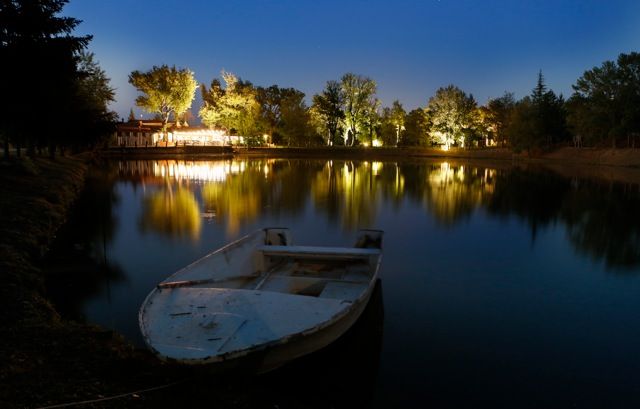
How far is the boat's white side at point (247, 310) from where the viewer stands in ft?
19.0

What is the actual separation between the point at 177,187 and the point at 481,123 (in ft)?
223

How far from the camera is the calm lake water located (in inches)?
283

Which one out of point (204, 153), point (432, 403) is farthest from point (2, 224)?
point (204, 153)

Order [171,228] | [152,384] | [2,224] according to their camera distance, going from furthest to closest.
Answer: [171,228] → [2,224] → [152,384]

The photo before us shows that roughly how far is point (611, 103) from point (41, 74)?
68991 millimetres

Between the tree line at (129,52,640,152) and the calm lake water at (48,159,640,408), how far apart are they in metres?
42.7

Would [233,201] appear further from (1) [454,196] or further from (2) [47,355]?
(2) [47,355]

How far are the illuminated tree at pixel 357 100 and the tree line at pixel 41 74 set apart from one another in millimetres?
70336

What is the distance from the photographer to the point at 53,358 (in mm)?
6148

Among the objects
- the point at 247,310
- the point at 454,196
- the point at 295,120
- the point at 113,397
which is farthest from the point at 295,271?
the point at 295,120

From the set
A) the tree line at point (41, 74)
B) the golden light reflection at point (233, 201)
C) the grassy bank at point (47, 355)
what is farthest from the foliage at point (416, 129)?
the grassy bank at point (47, 355)

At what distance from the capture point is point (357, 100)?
8650 cm

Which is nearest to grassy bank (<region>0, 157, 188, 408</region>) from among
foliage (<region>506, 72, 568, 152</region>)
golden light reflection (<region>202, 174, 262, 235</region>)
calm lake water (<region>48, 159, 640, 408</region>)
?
calm lake water (<region>48, 159, 640, 408</region>)

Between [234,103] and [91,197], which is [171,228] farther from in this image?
[234,103]
